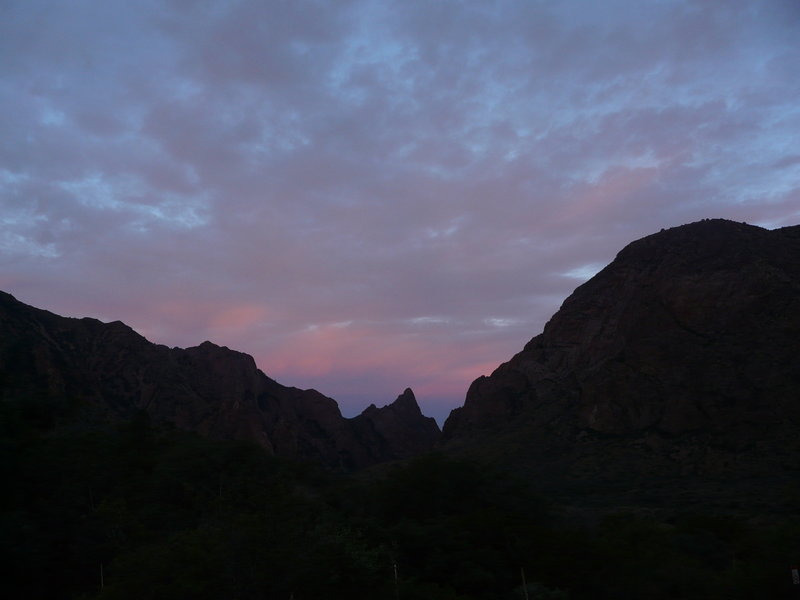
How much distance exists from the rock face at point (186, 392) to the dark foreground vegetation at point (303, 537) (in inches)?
453

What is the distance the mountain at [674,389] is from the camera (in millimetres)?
55594

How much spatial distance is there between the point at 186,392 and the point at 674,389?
2109 inches

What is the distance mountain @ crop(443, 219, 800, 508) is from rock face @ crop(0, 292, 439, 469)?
17317mm

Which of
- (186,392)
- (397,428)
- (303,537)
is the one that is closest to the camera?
(303,537)

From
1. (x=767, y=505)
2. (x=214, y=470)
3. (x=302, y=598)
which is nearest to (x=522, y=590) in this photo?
(x=302, y=598)

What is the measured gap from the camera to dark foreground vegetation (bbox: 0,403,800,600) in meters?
17.2

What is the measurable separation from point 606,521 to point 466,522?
9450mm

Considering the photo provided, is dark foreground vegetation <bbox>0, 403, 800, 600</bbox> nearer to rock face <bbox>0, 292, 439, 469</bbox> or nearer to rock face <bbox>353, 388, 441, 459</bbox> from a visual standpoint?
rock face <bbox>0, 292, 439, 469</bbox>

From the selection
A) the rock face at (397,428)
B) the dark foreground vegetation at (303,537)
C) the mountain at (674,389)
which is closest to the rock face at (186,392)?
the rock face at (397,428)

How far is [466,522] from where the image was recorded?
78.4ft

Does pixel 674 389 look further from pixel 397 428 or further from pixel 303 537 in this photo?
pixel 303 537

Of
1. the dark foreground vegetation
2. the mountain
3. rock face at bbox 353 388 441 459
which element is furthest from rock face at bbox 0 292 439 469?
the mountain

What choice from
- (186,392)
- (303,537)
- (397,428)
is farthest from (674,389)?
(303,537)

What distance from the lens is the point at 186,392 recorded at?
84.4 meters
